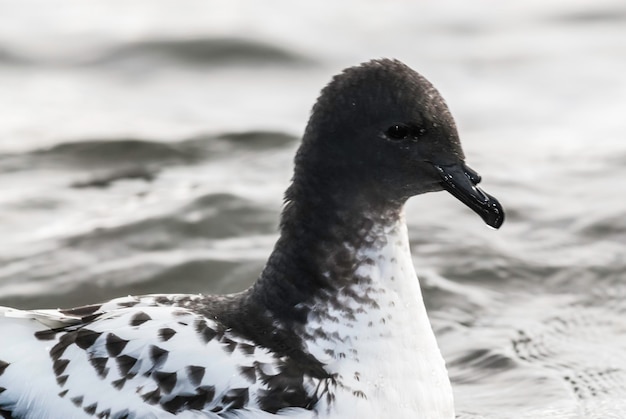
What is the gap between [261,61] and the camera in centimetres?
1205

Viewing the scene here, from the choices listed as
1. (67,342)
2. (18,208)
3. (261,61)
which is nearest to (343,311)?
(67,342)

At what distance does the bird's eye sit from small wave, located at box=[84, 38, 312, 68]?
22.1ft

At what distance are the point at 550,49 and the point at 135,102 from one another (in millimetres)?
3978

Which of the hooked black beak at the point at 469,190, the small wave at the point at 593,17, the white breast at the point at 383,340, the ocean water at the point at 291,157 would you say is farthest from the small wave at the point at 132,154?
the hooked black beak at the point at 469,190

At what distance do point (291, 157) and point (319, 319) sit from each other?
488 centimetres

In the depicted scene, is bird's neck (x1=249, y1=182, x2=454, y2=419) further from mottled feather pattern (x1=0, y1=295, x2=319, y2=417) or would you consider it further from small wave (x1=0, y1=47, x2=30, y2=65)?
small wave (x1=0, y1=47, x2=30, y2=65)

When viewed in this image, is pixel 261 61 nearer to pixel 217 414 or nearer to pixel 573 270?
pixel 573 270

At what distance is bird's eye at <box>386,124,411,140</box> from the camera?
208 inches

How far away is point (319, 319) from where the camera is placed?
5.30 meters

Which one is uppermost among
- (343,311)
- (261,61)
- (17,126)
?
(261,61)

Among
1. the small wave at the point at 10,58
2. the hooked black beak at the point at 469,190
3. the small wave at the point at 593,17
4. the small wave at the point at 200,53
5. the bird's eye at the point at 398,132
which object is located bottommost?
the hooked black beak at the point at 469,190

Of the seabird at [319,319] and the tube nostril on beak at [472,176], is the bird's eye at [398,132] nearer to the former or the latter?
the seabird at [319,319]

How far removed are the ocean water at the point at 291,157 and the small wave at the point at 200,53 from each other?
2 cm

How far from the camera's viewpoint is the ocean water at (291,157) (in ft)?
25.3
